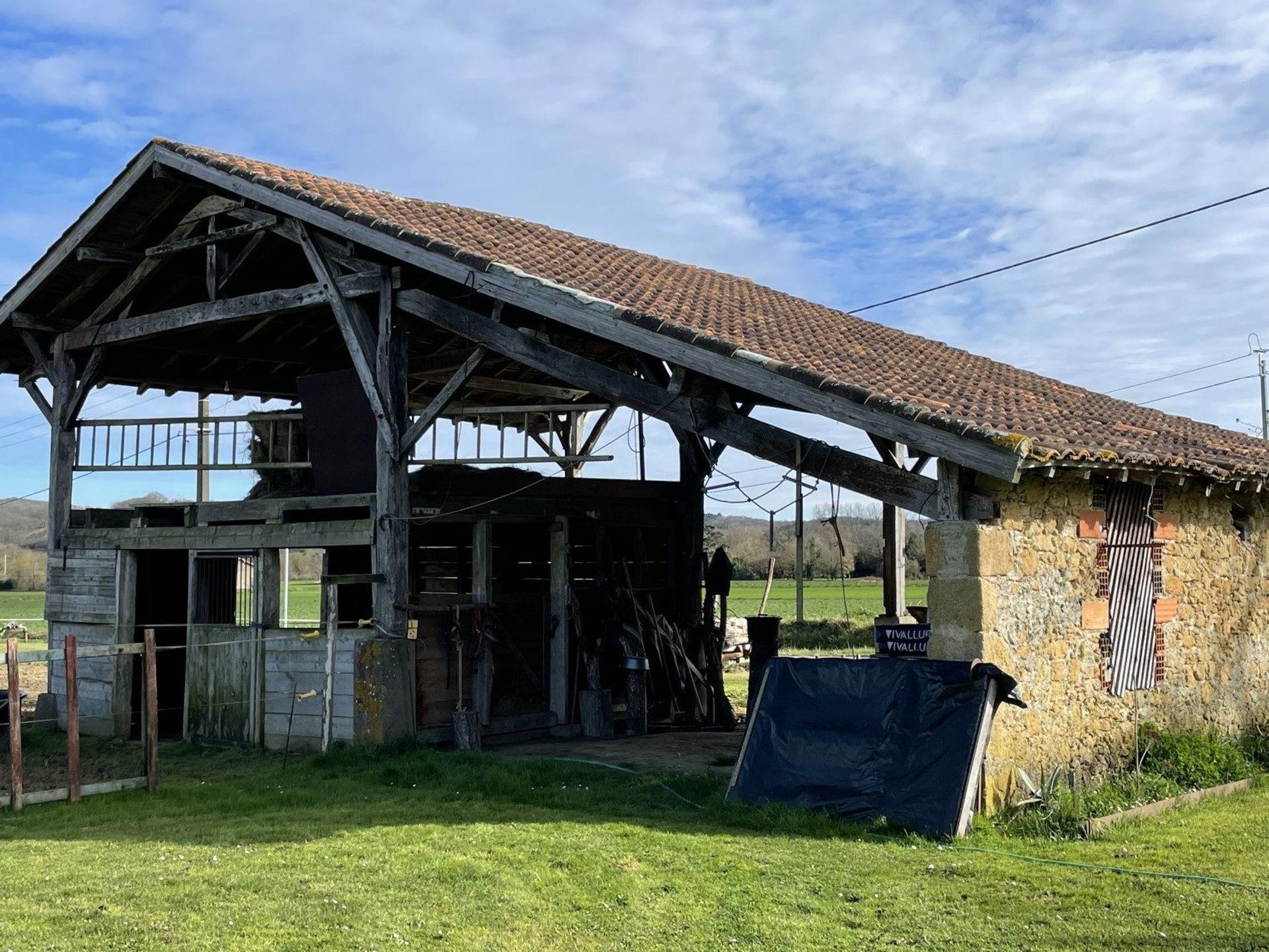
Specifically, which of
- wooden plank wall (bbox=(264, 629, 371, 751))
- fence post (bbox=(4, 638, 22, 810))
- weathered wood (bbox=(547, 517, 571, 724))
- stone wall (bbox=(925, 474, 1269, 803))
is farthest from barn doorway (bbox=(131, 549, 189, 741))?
stone wall (bbox=(925, 474, 1269, 803))

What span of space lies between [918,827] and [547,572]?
22.4 feet

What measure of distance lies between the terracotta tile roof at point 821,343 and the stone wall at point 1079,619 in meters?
0.60

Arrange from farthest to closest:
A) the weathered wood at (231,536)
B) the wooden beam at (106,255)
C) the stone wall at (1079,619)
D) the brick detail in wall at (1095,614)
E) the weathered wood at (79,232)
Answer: the wooden beam at (106,255), the weathered wood at (79,232), the weathered wood at (231,536), the brick detail in wall at (1095,614), the stone wall at (1079,619)

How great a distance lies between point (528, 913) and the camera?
20.6 ft

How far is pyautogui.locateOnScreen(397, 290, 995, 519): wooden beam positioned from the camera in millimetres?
8938

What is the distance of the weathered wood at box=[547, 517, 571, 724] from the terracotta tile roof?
10.4 feet

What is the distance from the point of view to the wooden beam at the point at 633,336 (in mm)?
8258

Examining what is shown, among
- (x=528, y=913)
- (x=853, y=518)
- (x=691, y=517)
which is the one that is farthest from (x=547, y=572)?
(x=853, y=518)

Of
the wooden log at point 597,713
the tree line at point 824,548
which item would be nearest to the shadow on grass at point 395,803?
the wooden log at point 597,713

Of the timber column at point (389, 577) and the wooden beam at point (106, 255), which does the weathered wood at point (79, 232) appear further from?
the timber column at point (389, 577)

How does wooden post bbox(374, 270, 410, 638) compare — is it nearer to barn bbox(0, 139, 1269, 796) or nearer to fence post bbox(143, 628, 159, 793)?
barn bbox(0, 139, 1269, 796)

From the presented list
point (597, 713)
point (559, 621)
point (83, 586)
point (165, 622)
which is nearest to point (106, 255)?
point (83, 586)

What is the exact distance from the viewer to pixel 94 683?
1434 centimetres

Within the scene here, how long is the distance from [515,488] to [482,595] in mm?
1258
